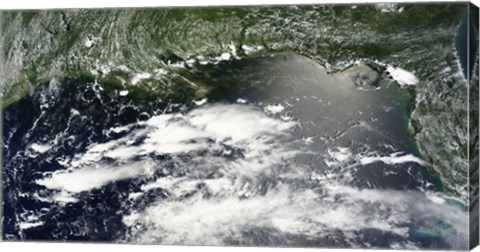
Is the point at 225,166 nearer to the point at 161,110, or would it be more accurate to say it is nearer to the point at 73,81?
the point at 161,110

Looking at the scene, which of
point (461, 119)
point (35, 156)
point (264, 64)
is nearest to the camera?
point (461, 119)

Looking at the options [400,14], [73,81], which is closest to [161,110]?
[73,81]

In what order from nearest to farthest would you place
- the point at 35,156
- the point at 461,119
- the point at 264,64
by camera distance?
1. the point at 461,119
2. the point at 264,64
3. the point at 35,156

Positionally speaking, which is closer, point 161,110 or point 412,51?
point 412,51

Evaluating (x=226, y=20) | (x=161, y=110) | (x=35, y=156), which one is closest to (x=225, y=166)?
(x=161, y=110)

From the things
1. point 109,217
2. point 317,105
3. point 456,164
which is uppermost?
point 317,105

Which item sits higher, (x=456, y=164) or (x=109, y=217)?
(x=456, y=164)
